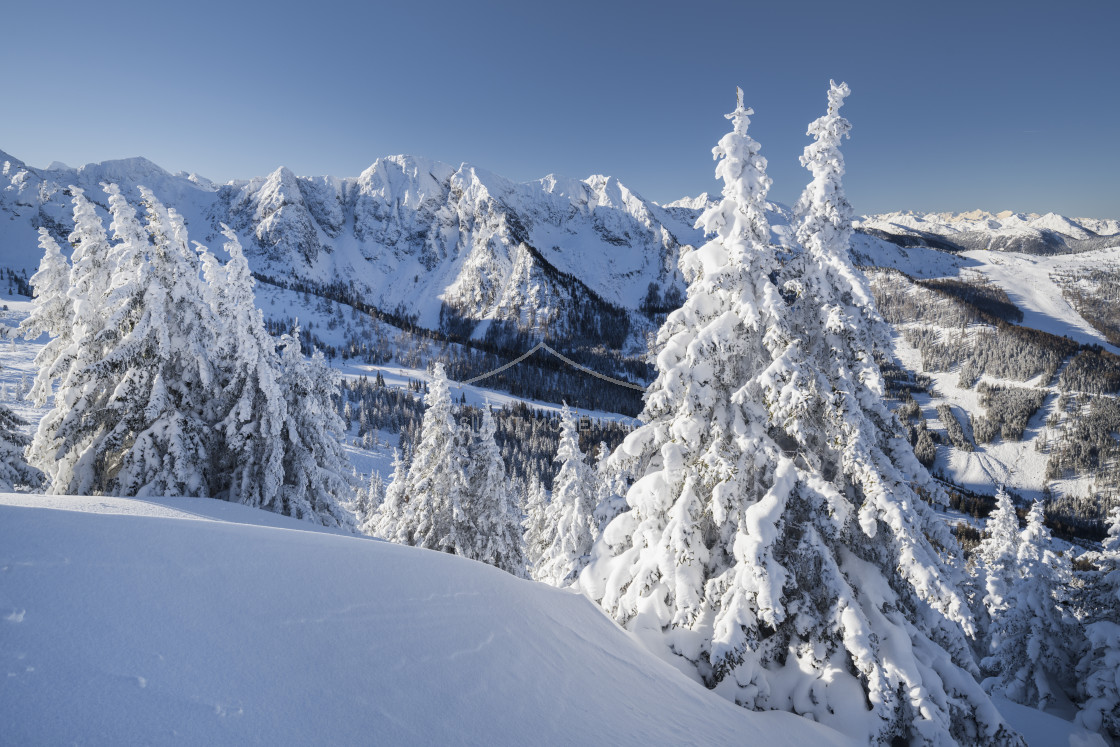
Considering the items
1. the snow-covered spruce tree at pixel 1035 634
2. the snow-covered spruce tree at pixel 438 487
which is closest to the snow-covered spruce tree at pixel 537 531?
the snow-covered spruce tree at pixel 438 487

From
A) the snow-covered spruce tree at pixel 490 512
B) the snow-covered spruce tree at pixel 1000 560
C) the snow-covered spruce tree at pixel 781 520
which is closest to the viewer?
the snow-covered spruce tree at pixel 781 520

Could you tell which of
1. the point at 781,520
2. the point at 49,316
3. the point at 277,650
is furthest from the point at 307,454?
the point at 781,520

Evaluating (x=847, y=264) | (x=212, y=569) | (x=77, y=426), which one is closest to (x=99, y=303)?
(x=77, y=426)

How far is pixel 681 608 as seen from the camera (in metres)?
7.89

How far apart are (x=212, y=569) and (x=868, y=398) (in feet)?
31.7

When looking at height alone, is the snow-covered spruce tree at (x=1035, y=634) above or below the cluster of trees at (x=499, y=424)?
above

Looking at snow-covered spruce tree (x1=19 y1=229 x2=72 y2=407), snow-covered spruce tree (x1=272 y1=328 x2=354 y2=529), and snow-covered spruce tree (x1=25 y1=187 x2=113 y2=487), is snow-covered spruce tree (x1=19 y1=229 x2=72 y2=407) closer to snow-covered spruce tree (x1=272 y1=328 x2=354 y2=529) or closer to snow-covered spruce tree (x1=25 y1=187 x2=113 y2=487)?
snow-covered spruce tree (x1=25 y1=187 x2=113 y2=487)

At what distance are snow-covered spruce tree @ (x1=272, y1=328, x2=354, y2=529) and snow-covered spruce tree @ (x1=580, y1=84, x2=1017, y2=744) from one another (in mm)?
11395

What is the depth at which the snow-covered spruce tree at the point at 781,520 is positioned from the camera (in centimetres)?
720

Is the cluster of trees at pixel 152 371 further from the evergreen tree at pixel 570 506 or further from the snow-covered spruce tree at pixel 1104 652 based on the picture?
the snow-covered spruce tree at pixel 1104 652

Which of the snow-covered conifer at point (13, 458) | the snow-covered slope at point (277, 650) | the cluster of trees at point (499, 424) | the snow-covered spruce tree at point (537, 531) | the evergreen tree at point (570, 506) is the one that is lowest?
the cluster of trees at point (499, 424)

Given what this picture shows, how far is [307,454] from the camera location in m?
16.2

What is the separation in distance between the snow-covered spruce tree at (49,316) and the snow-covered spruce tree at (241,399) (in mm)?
3789

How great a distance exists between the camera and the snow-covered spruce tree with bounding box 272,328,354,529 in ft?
52.0
